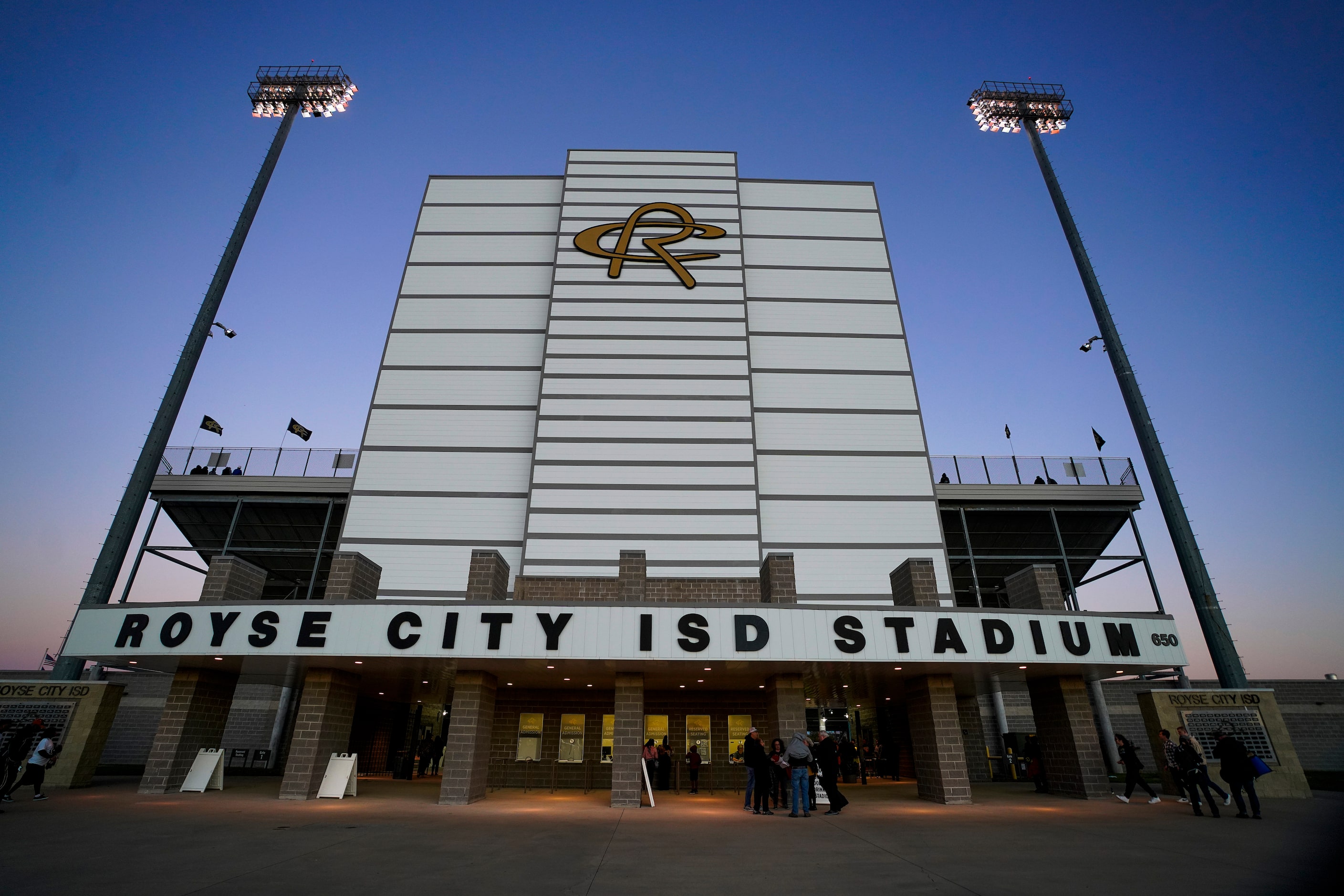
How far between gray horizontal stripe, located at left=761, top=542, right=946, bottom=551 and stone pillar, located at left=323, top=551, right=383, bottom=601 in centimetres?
1504

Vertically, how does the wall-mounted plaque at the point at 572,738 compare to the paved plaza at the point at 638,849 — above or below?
above

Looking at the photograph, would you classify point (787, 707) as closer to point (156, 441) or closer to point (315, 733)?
point (315, 733)

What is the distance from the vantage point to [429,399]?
29906 mm

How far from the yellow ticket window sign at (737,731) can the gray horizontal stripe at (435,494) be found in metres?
12.5

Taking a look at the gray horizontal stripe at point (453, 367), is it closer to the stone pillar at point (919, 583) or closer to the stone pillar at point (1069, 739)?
the stone pillar at point (919, 583)

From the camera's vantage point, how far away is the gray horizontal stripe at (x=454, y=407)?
2964cm

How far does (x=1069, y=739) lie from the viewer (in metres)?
17.4

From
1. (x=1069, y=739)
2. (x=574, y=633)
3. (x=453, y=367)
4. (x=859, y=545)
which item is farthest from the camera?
(x=453, y=367)

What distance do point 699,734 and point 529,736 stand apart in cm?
562

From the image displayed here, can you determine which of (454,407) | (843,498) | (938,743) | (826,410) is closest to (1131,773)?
(938,743)

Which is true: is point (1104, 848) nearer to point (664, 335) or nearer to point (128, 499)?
point (664, 335)

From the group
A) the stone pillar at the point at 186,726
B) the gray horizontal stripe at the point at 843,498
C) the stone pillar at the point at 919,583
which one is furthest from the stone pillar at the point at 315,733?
the gray horizontal stripe at the point at 843,498

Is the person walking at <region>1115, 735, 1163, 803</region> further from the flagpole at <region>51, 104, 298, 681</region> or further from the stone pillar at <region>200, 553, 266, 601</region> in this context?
the flagpole at <region>51, 104, 298, 681</region>

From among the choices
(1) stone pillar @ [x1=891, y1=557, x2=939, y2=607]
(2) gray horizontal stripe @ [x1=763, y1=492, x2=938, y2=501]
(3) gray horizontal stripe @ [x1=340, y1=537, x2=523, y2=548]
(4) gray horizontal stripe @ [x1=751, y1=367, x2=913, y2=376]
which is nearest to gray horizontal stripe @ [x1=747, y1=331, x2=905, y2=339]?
(4) gray horizontal stripe @ [x1=751, y1=367, x2=913, y2=376]
